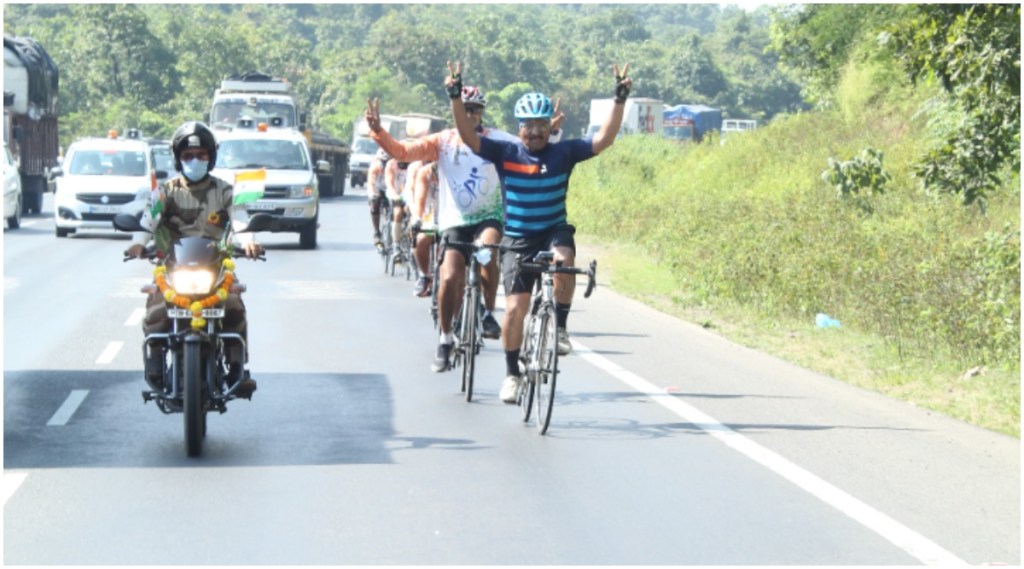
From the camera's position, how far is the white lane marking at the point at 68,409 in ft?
34.5

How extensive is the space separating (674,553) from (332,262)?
1899cm

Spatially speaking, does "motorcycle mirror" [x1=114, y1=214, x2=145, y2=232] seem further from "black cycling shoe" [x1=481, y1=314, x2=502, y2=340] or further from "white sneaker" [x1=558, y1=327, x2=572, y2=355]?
"black cycling shoe" [x1=481, y1=314, x2=502, y2=340]

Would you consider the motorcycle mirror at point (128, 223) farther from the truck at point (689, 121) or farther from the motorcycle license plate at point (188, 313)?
the truck at point (689, 121)

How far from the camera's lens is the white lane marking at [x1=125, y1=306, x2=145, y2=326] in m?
16.7

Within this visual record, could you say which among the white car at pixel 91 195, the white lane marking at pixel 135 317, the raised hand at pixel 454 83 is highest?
the raised hand at pixel 454 83

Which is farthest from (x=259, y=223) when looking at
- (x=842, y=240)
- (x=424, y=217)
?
(x=842, y=240)

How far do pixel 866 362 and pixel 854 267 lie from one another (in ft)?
16.6

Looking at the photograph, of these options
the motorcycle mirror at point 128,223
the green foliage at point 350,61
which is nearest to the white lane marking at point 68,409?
the motorcycle mirror at point 128,223

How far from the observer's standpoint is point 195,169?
991 centimetres

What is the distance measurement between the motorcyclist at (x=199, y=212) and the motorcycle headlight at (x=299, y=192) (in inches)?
749

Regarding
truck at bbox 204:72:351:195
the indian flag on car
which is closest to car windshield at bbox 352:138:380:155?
truck at bbox 204:72:351:195

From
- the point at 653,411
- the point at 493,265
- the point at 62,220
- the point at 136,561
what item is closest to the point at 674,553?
the point at 136,561

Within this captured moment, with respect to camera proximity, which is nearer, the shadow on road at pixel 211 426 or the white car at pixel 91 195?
the shadow on road at pixel 211 426

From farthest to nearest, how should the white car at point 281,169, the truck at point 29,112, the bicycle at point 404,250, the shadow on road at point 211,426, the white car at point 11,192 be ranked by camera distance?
the truck at point 29,112, the white car at point 11,192, the white car at point 281,169, the bicycle at point 404,250, the shadow on road at point 211,426
